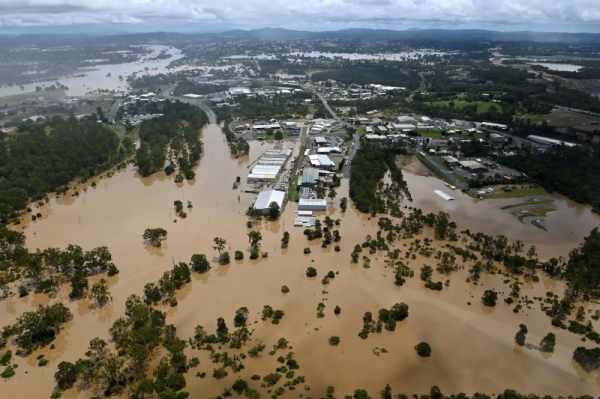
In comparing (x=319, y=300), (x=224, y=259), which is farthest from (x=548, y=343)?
(x=224, y=259)

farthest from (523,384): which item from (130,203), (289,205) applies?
(130,203)

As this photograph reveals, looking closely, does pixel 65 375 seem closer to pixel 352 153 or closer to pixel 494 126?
pixel 352 153

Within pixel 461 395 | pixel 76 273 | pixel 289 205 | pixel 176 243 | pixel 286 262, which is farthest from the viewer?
pixel 289 205

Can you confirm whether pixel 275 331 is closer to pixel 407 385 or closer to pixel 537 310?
pixel 407 385

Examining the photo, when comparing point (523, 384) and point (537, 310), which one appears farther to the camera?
point (537, 310)

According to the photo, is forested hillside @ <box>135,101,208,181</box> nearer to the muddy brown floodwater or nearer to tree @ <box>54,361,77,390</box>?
the muddy brown floodwater

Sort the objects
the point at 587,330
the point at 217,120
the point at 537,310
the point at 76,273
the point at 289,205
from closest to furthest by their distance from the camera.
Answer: the point at 587,330 → the point at 537,310 → the point at 76,273 → the point at 289,205 → the point at 217,120
